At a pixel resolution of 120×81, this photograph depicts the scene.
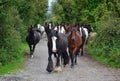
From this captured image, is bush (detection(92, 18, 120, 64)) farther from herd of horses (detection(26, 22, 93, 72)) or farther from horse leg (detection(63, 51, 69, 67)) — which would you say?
horse leg (detection(63, 51, 69, 67))

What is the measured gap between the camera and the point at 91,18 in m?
43.0

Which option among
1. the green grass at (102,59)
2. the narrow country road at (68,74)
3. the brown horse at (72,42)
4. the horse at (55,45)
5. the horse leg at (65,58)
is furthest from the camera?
the green grass at (102,59)

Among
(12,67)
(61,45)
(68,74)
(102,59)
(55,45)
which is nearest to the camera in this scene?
(68,74)

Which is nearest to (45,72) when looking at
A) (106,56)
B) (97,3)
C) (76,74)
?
(76,74)

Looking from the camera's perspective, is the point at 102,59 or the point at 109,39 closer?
the point at 102,59

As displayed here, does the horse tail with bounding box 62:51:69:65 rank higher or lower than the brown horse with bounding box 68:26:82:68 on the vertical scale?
lower

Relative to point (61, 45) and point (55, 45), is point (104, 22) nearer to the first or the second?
point (61, 45)

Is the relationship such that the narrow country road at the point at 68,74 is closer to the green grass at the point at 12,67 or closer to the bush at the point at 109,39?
the green grass at the point at 12,67

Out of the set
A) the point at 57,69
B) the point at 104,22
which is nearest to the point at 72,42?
the point at 57,69

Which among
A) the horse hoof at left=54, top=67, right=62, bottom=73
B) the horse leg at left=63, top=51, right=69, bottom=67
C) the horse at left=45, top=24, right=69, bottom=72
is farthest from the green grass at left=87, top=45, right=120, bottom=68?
the horse hoof at left=54, top=67, right=62, bottom=73

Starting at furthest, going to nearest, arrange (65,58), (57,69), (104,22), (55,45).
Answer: (104,22) < (65,58) < (57,69) < (55,45)

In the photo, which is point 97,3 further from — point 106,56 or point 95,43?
point 106,56

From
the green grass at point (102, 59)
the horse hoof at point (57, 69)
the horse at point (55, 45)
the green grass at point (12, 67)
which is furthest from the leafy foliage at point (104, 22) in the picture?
the green grass at point (12, 67)

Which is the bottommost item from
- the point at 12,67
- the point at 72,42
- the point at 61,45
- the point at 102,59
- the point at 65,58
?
the point at 102,59
